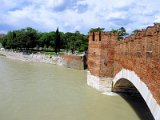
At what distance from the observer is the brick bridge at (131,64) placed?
891 cm

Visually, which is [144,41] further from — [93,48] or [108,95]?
[93,48]

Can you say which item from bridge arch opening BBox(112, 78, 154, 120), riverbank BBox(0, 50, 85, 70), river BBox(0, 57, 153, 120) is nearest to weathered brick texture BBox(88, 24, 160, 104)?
bridge arch opening BBox(112, 78, 154, 120)

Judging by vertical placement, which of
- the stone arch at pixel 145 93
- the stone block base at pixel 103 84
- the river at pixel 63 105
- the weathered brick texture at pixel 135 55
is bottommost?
the river at pixel 63 105

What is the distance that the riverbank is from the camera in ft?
136

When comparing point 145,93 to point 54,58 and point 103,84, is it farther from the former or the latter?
point 54,58

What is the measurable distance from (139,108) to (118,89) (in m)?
4.27

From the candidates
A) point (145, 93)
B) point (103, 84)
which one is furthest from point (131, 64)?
point (103, 84)

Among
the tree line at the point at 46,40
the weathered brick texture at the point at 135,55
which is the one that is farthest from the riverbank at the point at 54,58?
the weathered brick texture at the point at 135,55

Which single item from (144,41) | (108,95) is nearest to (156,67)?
(144,41)

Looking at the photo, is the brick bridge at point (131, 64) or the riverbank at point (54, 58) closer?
the brick bridge at point (131, 64)

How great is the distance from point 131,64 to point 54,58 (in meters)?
36.9

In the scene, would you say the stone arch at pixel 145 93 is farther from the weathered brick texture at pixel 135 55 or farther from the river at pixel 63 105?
the river at pixel 63 105

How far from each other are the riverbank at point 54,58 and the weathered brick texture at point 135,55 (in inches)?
744

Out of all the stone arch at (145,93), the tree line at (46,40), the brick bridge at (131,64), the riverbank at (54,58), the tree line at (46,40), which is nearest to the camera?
the stone arch at (145,93)
